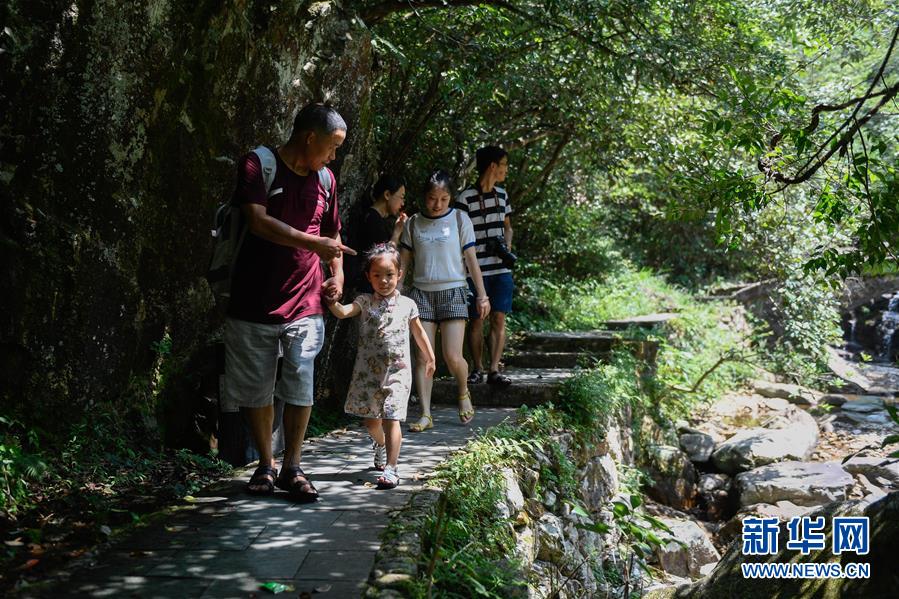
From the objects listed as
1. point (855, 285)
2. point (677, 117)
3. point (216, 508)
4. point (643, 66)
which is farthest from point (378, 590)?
point (855, 285)

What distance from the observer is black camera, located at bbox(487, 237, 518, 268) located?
25.0 feet

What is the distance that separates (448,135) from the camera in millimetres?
10172

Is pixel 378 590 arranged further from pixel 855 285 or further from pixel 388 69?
pixel 855 285

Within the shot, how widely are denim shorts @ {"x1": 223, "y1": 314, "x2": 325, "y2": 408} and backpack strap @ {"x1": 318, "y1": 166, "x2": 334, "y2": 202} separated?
0.77 m

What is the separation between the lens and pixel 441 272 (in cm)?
680

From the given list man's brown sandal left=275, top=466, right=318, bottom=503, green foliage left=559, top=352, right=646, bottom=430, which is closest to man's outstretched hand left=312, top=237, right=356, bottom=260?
man's brown sandal left=275, top=466, right=318, bottom=503

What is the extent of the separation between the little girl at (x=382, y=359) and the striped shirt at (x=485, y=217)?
2287 mm

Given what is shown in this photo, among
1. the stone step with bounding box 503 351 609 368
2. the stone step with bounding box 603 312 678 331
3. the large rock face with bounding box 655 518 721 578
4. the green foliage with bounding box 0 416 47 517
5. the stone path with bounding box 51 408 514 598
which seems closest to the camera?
the stone path with bounding box 51 408 514 598

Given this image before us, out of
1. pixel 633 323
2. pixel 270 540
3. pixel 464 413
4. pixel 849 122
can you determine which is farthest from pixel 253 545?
pixel 633 323

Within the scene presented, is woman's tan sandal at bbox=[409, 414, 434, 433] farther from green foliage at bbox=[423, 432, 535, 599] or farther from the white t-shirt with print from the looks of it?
the white t-shirt with print

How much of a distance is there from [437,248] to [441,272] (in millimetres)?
204

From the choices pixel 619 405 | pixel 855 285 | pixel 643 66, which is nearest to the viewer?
pixel 643 66

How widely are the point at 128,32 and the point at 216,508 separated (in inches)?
120

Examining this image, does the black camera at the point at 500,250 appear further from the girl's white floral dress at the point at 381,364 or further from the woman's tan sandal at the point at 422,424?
the girl's white floral dress at the point at 381,364
